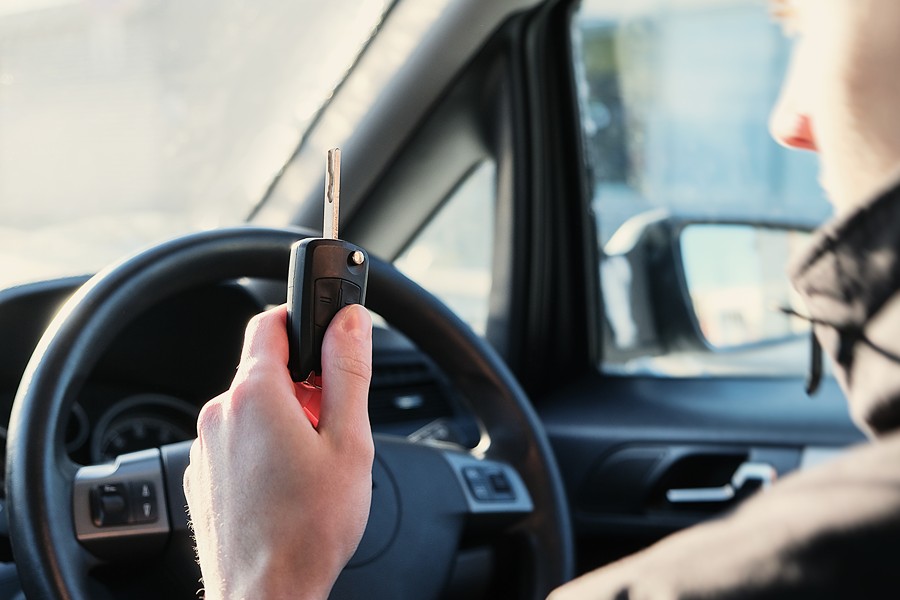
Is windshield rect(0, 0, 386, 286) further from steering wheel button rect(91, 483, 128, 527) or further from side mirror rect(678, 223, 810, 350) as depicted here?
side mirror rect(678, 223, 810, 350)

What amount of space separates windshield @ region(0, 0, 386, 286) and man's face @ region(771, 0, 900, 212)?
50.5 inches

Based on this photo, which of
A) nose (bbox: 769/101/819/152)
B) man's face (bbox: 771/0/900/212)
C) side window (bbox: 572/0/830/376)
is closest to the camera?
man's face (bbox: 771/0/900/212)

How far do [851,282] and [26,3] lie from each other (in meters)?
1.71

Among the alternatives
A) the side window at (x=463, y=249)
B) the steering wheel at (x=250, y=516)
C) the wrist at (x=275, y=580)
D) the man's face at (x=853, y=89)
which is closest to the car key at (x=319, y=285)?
the wrist at (x=275, y=580)

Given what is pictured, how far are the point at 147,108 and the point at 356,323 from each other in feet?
4.26

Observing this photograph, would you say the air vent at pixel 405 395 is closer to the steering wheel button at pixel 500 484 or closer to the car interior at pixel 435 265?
the car interior at pixel 435 265

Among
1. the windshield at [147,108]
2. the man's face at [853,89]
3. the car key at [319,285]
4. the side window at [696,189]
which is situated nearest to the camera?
the man's face at [853,89]

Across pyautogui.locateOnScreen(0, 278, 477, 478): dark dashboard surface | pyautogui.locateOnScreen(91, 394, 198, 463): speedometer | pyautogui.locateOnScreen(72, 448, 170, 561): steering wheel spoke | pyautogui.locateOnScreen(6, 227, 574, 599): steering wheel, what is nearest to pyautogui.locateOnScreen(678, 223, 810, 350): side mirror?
pyautogui.locateOnScreen(0, 278, 477, 478): dark dashboard surface

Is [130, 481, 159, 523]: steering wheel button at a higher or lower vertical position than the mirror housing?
lower

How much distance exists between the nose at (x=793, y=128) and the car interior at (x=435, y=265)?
0.68 metres

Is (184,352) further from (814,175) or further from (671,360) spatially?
(814,175)

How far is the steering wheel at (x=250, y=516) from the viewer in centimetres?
116

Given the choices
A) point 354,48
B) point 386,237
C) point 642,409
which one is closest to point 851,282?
point 354,48

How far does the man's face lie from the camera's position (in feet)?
2.17
